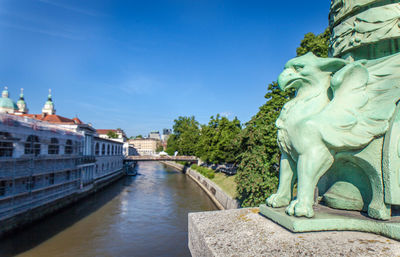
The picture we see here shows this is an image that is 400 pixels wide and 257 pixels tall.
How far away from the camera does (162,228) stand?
16.2m

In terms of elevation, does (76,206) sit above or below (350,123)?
below

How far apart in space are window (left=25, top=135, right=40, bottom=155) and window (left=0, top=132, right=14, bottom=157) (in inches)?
37.7

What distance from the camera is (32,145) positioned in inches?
685

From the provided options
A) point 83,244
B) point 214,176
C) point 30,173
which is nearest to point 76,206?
point 30,173

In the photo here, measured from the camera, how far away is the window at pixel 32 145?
17078 mm

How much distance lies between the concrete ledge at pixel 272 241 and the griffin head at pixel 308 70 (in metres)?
2.12

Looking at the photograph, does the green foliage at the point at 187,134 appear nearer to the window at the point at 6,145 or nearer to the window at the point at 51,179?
the window at the point at 51,179

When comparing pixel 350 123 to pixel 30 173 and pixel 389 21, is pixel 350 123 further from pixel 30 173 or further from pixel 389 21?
pixel 30 173

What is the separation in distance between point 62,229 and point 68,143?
10.3m

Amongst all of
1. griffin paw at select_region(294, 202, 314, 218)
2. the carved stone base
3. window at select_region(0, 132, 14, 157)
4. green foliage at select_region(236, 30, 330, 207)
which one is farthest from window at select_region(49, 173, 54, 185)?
griffin paw at select_region(294, 202, 314, 218)

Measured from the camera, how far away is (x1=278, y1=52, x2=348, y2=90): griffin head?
3.77 metres

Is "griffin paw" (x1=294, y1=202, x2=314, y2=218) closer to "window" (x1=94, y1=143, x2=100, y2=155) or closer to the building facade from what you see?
the building facade

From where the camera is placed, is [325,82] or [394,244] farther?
[325,82]

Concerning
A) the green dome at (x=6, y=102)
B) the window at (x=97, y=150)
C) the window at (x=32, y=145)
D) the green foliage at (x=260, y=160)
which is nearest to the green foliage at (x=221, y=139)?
the green foliage at (x=260, y=160)
